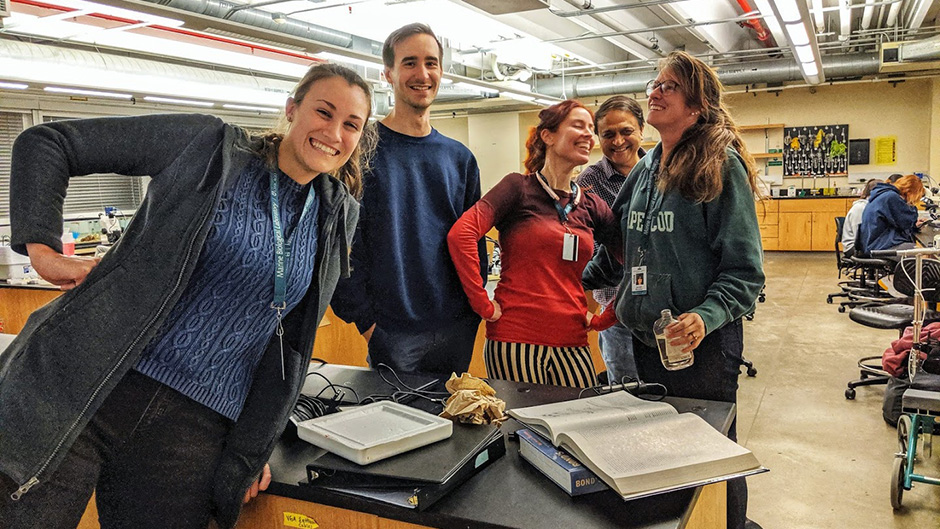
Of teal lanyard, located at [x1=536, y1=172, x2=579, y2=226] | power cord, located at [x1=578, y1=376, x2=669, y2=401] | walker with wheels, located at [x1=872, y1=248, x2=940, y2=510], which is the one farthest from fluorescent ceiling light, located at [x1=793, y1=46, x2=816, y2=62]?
power cord, located at [x1=578, y1=376, x2=669, y2=401]

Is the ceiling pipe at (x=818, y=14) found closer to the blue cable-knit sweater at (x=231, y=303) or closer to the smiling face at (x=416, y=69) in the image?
the smiling face at (x=416, y=69)

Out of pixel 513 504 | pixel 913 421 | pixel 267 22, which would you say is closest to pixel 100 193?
pixel 267 22

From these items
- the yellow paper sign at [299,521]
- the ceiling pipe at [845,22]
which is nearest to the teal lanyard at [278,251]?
the yellow paper sign at [299,521]

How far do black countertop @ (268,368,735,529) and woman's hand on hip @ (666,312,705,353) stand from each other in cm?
54

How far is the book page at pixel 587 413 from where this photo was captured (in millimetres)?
1227

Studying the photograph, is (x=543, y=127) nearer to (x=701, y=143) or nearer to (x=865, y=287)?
(x=701, y=143)

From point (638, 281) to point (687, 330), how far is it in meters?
0.22

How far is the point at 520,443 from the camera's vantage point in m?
1.28

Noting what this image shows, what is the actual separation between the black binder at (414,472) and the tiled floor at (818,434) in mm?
1943

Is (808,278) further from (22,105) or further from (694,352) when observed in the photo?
(22,105)

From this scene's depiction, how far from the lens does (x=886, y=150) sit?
1093cm

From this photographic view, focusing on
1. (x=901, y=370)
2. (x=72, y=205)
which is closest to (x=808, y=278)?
(x=901, y=370)

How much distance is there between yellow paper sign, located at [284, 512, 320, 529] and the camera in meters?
1.21

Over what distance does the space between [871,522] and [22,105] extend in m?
10.1
